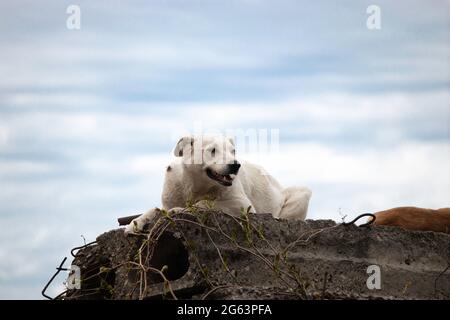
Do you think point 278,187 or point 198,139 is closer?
point 198,139

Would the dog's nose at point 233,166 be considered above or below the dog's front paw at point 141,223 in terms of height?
above

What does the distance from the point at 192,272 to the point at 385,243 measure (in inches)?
83.7

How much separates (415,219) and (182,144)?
13.6 feet

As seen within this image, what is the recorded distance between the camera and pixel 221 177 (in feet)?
31.6

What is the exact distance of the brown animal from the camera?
1239 centimetres

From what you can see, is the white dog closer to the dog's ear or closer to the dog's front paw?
the dog's ear

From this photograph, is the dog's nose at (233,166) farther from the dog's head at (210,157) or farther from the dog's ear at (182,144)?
the dog's ear at (182,144)

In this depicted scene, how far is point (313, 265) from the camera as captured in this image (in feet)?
28.8

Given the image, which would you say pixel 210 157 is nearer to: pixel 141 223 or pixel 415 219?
pixel 141 223

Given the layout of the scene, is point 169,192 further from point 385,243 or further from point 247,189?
point 385,243

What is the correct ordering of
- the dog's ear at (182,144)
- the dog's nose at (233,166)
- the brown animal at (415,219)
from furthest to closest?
the brown animal at (415,219), the dog's ear at (182,144), the dog's nose at (233,166)

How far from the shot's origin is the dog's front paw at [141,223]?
8.62 m

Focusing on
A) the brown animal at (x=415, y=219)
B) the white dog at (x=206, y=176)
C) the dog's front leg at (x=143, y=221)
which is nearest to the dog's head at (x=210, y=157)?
the white dog at (x=206, y=176)

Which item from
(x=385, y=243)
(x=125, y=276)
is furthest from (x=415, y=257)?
(x=125, y=276)
